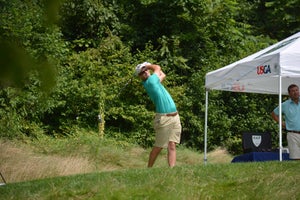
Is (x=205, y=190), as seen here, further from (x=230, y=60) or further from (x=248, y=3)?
(x=248, y=3)

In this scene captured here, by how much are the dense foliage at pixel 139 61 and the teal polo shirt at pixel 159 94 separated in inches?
179

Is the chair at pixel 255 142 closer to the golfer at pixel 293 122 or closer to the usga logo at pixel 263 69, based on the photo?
the golfer at pixel 293 122

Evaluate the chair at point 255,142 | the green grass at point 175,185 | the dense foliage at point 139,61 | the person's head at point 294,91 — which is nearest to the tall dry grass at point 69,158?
the dense foliage at point 139,61

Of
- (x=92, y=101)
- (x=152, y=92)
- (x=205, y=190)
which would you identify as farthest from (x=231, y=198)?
(x=92, y=101)

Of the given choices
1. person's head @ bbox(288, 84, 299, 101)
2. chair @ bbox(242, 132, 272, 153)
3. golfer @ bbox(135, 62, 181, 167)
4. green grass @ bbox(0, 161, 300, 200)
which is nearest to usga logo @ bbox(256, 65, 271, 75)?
person's head @ bbox(288, 84, 299, 101)

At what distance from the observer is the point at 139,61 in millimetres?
13773

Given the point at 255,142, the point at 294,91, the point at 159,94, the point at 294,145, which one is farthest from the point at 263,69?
the point at 255,142

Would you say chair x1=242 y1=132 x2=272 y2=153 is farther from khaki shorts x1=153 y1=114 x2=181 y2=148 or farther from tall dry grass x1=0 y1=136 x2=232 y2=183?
khaki shorts x1=153 y1=114 x2=181 y2=148

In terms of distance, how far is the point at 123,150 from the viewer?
1121 cm

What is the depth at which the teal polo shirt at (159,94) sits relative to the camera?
6.79 m

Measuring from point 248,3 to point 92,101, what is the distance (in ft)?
22.9

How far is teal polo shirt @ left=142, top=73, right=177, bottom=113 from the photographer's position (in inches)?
267

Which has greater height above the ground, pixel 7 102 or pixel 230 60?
pixel 230 60

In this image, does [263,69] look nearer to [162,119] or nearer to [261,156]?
[261,156]
